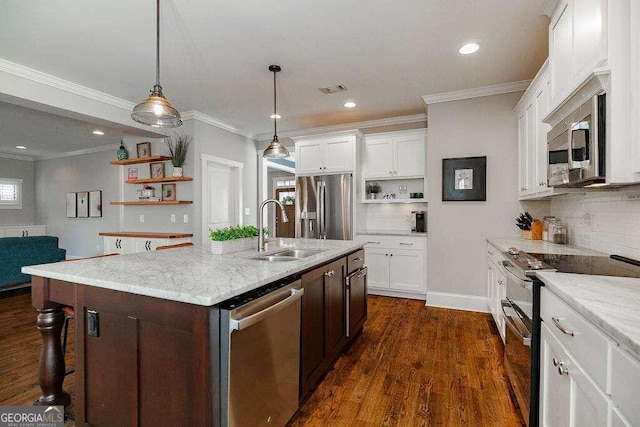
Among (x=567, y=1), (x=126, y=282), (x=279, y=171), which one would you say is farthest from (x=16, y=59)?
(x=279, y=171)

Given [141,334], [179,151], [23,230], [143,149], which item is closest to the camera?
[141,334]

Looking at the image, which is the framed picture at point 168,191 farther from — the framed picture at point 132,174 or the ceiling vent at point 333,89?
the ceiling vent at point 333,89

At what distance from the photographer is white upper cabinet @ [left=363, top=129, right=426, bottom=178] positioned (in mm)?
4375

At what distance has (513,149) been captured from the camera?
3.54 meters

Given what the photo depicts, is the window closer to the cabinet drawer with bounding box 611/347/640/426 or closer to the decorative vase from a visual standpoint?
the decorative vase

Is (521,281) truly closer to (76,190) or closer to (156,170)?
(156,170)

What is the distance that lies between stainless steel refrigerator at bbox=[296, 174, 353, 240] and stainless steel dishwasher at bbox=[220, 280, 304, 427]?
2.85 metres

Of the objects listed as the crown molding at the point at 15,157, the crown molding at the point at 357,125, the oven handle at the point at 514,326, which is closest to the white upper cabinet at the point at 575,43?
the oven handle at the point at 514,326

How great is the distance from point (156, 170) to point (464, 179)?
4496mm

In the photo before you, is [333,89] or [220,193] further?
[220,193]

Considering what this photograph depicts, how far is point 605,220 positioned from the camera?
2.16 m

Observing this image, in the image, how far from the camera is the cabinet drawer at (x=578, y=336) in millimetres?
926

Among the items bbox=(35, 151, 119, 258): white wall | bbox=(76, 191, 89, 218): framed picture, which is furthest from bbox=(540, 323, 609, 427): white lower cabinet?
bbox=(76, 191, 89, 218): framed picture

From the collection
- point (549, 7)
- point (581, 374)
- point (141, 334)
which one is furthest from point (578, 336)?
point (549, 7)
